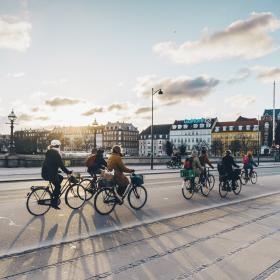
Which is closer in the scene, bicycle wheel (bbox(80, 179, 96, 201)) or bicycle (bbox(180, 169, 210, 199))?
bicycle wheel (bbox(80, 179, 96, 201))

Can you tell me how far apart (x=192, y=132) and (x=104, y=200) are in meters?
156

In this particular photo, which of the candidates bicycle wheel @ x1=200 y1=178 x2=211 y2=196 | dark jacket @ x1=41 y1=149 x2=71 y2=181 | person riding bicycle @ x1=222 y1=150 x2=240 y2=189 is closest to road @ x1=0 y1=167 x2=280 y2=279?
dark jacket @ x1=41 y1=149 x2=71 y2=181

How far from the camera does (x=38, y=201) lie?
31.4 ft

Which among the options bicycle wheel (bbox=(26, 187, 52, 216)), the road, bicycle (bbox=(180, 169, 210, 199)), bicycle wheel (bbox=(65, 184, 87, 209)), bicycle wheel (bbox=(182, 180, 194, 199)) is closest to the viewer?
the road

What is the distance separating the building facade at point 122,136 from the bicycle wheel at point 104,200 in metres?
172

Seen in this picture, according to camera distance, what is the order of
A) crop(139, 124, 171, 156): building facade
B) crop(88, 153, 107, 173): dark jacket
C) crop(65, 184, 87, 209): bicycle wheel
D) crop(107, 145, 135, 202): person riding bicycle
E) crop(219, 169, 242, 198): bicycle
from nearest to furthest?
A: crop(107, 145, 135, 202): person riding bicycle, crop(65, 184, 87, 209): bicycle wheel, crop(88, 153, 107, 173): dark jacket, crop(219, 169, 242, 198): bicycle, crop(139, 124, 171, 156): building facade

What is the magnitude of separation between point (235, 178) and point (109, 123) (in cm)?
17670

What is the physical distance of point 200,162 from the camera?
A: 597 inches

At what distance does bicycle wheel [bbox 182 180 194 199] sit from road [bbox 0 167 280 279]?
7.24 ft

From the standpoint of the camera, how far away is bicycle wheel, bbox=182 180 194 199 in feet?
43.7

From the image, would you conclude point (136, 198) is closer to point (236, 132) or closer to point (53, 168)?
point (53, 168)

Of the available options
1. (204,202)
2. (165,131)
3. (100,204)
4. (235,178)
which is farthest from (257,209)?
(165,131)

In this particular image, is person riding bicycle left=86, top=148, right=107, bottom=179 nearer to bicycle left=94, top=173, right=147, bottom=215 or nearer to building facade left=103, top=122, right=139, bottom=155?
bicycle left=94, top=173, right=147, bottom=215

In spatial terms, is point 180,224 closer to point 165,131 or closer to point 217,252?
point 217,252
